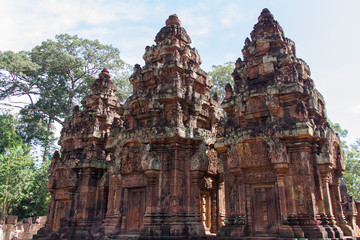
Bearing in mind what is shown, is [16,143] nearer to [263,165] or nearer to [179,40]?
[179,40]

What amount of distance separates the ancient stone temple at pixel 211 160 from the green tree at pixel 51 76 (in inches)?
437

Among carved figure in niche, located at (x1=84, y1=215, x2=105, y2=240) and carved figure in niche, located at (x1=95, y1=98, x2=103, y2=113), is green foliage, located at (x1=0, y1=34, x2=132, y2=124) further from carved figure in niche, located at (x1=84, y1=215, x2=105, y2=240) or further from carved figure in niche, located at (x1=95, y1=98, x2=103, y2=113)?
carved figure in niche, located at (x1=84, y1=215, x2=105, y2=240)

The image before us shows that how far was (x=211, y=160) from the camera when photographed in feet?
41.9

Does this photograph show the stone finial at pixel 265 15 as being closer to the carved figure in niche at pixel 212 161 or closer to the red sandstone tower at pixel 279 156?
the red sandstone tower at pixel 279 156

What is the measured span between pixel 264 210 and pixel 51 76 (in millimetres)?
21703

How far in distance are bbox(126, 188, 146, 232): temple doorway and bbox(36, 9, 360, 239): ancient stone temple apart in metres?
0.04

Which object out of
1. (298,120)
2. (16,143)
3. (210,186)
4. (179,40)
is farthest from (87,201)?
(16,143)

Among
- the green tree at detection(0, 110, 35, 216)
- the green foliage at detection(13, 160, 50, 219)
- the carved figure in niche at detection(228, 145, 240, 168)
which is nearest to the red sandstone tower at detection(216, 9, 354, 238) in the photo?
the carved figure in niche at detection(228, 145, 240, 168)

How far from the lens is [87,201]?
14.4 m

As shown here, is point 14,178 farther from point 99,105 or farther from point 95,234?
point 95,234

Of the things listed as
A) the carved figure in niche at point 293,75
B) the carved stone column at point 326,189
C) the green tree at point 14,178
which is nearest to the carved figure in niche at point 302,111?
the carved figure in niche at point 293,75

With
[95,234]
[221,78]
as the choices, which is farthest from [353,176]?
[95,234]

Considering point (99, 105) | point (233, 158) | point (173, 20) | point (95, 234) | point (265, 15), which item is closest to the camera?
point (95, 234)

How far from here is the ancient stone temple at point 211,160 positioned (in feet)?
31.1
